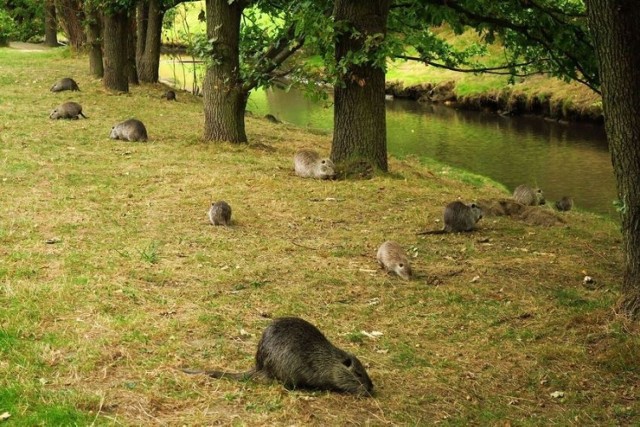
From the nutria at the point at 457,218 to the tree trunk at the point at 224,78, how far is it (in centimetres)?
639

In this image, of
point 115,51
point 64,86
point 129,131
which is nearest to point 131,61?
point 115,51

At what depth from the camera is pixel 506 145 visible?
27.4 metres

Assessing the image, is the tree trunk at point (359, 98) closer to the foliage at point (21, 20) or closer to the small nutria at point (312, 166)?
the small nutria at point (312, 166)

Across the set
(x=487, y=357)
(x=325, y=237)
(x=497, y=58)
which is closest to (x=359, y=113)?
(x=325, y=237)

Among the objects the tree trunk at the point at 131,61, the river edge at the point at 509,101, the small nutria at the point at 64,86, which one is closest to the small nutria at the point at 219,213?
the small nutria at the point at 64,86

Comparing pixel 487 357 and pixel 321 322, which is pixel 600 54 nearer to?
pixel 487 357

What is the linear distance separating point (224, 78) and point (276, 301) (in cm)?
870

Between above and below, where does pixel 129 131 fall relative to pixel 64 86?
below

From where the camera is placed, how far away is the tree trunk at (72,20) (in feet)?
95.0

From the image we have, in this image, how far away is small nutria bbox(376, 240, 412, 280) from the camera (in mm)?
8109

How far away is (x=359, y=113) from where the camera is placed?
13.0 metres

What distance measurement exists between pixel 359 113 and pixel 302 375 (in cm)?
799

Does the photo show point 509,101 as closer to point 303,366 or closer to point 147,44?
point 147,44

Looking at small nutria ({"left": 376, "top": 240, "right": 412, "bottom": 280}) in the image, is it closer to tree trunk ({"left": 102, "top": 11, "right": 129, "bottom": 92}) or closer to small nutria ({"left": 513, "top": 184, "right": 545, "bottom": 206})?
small nutria ({"left": 513, "top": 184, "right": 545, "bottom": 206})
